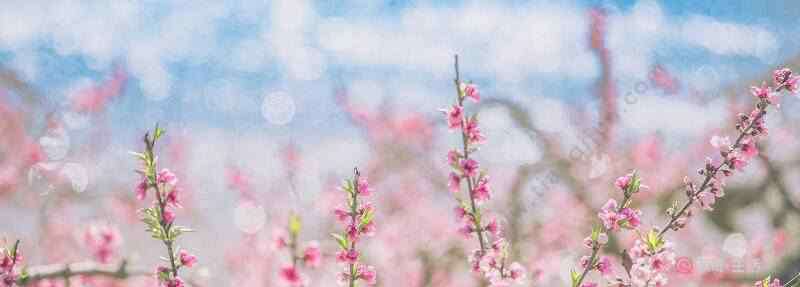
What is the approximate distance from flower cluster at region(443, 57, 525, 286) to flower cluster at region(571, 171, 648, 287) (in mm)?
195

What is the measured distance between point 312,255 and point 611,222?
0.92 m

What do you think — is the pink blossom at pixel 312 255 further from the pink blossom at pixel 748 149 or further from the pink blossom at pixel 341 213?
the pink blossom at pixel 748 149

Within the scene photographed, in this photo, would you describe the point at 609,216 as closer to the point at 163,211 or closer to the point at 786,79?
the point at 786,79

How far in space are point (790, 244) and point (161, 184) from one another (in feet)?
11.1

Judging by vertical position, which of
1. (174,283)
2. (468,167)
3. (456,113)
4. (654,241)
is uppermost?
(456,113)

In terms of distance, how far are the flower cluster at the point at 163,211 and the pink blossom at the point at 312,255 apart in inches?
15.4

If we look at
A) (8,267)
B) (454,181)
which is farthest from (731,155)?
(8,267)

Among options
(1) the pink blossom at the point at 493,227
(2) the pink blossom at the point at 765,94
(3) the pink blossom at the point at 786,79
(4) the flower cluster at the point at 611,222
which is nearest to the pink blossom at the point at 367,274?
(1) the pink blossom at the point at 493,227

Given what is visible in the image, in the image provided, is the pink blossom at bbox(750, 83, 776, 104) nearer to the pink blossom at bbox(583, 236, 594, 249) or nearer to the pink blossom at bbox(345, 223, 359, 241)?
the pink blossom at bbox(583, 236, 594, 249)

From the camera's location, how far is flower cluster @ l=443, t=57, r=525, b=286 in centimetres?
283

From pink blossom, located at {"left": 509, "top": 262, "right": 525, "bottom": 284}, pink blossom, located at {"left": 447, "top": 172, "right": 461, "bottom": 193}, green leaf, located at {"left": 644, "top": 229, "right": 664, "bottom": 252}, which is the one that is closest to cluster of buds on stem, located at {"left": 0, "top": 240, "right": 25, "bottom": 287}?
pink blossom, located at {"left": 447, "top": 172, "right": 461, "bottom": 193}

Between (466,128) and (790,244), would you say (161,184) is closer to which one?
(466,128)

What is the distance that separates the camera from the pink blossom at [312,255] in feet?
9.66

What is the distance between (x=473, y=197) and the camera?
2.87 meters
